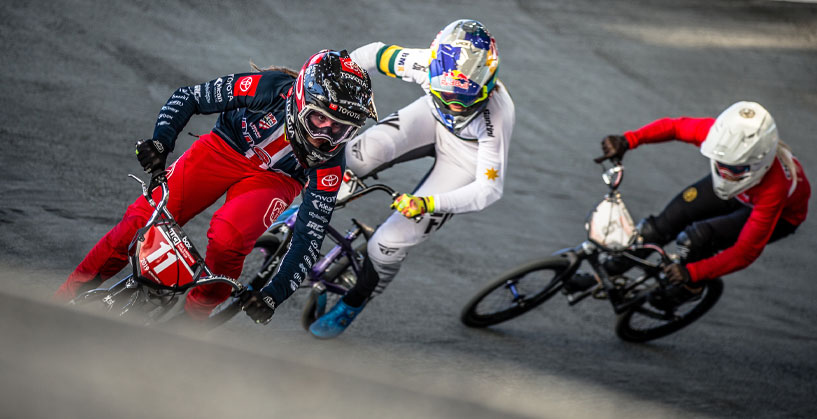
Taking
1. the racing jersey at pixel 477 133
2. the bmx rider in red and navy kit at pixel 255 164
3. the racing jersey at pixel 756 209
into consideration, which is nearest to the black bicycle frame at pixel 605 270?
the racing jersey at pixel 756 209

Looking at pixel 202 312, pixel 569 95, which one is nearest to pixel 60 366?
pixel 202 312

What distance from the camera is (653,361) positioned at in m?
5.55

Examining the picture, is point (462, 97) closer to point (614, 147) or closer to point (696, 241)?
point (614, 147)

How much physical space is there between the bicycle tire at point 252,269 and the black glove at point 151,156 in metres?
0.82

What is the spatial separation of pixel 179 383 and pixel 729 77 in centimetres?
1031

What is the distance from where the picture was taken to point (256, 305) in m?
2.91

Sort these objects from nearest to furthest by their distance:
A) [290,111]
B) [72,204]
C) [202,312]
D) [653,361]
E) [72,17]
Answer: [290,111], [202,312], [72,204], [653,361], [72,17]

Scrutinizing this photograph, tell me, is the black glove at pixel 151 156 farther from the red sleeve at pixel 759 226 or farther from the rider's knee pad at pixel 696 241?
the rider's knee pad at pixel 696 241

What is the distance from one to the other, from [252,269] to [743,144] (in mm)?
3455

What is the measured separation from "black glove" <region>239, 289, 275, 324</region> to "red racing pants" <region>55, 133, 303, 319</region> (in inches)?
19.5

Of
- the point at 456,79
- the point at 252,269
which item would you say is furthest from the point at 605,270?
the point at 252,269

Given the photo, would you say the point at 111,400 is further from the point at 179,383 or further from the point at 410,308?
the point at 410,308

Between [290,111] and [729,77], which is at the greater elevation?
[290,111]

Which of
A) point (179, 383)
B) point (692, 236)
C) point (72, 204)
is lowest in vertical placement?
point (692, 236)
